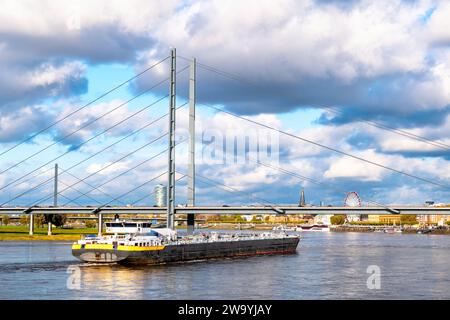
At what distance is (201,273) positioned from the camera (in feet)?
187

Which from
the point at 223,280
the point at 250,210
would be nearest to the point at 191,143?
the point at 250,210

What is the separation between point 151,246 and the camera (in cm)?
6494

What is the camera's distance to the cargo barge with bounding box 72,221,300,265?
62875mm

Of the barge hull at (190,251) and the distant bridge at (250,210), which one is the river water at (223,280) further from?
the distant bridge at (250,210)

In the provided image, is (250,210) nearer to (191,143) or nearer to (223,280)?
(191,143)

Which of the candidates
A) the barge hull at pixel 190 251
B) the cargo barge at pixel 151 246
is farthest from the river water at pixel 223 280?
the cargo barge at pixel 151 246

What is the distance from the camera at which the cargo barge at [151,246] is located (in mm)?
62875

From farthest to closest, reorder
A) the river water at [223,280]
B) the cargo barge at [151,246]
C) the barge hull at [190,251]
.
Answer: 1. the cargo barge at [151,246]
2. the barge hull at [190,251]
3. the river water at [223,280]
